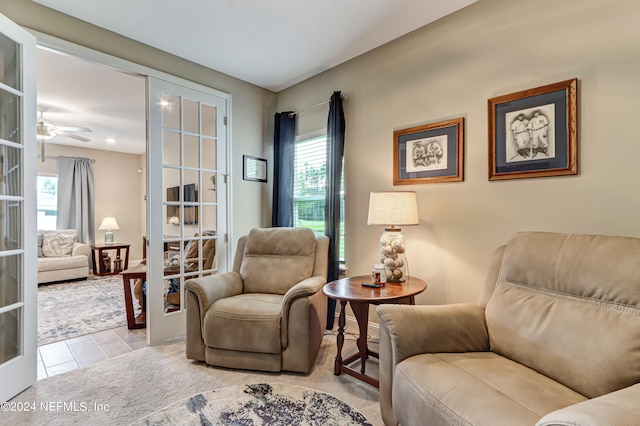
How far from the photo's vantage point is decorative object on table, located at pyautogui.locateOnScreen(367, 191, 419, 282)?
2.21 meters

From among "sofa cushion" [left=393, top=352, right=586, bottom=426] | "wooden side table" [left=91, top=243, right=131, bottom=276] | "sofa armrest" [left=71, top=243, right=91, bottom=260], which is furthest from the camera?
"wooden side table" [left=91, top=243, right=131, bottom=276]

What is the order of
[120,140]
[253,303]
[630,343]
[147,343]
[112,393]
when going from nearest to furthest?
1. [630,343]
2. [112,393]
3. [253,303]
4. [147,343]
5. [120,140]

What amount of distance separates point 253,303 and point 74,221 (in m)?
5.69

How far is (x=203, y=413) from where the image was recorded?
172cm

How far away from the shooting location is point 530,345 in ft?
4.51

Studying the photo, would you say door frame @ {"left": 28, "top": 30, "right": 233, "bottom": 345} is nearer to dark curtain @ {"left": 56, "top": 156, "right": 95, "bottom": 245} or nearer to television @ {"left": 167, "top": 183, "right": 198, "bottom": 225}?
television @ {"left": 167, "top": 183, "right": 198, "bottom": 225}

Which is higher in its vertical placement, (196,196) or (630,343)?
(196,196)

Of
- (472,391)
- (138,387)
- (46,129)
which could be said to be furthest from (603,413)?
(46,129)

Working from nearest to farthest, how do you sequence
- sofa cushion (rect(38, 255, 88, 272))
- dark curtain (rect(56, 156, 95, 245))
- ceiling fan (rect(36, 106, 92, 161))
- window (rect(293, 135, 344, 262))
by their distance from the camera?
window (rect(293, 135, 344, 262)) < ceiling fan (rect(36, 106, 92, 161)) < sofa cushion (rect(38, 255, 88, 272)) < dark curtain (rect(56, 156, 95, 245))

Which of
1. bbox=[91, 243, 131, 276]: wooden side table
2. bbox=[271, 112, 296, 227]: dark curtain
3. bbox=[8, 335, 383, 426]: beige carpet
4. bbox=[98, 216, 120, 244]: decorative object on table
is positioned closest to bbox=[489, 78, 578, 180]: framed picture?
bbox=[8, 335, 383, 426]: beige carpet

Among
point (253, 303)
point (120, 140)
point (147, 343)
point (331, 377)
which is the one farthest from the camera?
point (120, 140)

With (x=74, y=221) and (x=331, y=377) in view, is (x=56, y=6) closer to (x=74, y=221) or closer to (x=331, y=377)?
(x=331, y=377)

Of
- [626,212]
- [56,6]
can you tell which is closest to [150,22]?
[56,6]

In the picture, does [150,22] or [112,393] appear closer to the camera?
[112,393]
